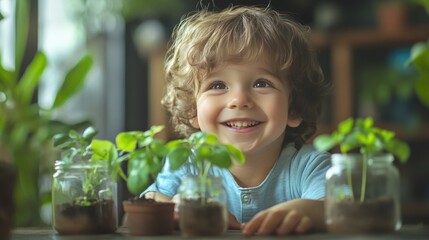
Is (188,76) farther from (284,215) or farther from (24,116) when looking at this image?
(24,116)

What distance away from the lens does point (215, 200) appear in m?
1.08

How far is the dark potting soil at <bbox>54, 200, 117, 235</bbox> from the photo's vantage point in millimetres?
1169

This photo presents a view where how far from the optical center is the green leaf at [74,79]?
1.85 m

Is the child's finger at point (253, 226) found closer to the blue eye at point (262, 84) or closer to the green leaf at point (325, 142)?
the green leaf at point (325, 142)

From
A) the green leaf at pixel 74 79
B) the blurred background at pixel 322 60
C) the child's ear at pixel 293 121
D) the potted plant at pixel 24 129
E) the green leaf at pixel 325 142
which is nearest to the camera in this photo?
the green leaf at pixel 325 142

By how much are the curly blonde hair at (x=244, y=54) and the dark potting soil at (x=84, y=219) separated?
0.39 m

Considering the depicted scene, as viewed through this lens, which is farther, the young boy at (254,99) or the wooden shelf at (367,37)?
the wooden shelf at (367,37)

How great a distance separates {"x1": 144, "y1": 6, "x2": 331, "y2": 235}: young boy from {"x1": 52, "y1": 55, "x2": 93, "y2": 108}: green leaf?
34 centimetres

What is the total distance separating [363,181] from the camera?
1062 mm

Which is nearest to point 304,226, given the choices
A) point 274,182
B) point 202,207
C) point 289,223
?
point 289,223

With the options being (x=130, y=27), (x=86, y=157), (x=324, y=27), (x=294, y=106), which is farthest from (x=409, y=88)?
(x=86, y=157)

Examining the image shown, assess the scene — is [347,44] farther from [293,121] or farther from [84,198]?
[84,198]

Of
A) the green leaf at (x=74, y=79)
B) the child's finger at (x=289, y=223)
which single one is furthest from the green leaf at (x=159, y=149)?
the green leaf at (x=74, y=79)

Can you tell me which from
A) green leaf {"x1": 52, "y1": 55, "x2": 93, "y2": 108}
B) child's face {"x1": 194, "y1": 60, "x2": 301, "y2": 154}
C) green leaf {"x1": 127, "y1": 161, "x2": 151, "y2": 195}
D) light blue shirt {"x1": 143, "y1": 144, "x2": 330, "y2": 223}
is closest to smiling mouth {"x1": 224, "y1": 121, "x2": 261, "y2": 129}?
child's face {"x1": 194, "y1": 60, "x2": 301, "y2": 154}
